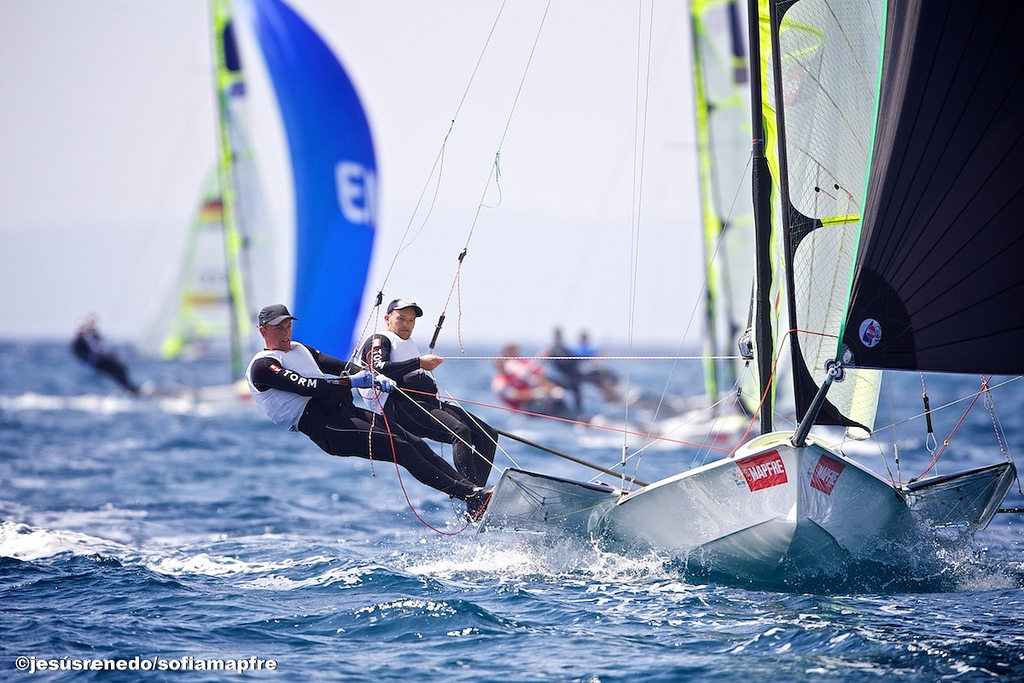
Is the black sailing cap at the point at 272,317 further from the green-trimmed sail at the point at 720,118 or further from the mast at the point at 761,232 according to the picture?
the green-trimmed sail at the point at 720,118

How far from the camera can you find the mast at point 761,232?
5570mm

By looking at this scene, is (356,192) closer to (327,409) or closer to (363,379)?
(327,409)

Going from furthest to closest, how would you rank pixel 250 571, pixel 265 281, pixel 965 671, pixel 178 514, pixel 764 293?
pixel 265 281, pixel 178 514, pixel 250 571, pixel 764 293, pixel 965 671

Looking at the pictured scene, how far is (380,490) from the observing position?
34.9 ft

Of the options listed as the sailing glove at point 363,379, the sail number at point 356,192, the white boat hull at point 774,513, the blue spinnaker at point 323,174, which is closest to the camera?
the white boat hull at point 774,513

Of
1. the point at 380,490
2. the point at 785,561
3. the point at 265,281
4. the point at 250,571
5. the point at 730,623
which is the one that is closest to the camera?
the point at 730,623

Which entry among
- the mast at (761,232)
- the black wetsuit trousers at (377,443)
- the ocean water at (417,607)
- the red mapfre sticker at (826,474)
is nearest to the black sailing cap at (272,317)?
the black wetsuit trousers at (377,443)

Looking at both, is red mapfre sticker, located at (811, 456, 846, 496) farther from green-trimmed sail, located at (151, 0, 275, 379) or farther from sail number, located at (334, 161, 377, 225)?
green-trimmed sail, located at (151, 0, 275, 379)

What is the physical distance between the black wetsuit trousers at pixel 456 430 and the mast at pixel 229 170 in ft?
48.0

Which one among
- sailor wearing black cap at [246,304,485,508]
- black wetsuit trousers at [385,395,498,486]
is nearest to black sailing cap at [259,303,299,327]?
sailor wearing black cap at [246,304,485,508]

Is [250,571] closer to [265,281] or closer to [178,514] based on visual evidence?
[178,514]

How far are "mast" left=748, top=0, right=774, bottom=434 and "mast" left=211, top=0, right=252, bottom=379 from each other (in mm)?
15830

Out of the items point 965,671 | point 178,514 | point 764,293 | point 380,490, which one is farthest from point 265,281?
point 965,671

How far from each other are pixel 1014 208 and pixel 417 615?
11.3 feet
